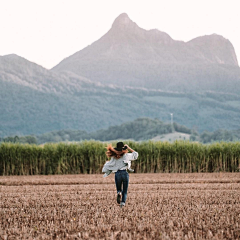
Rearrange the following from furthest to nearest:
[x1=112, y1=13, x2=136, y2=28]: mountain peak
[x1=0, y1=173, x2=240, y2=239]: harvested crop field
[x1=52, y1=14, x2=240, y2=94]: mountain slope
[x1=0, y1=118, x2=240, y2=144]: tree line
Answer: [x1=112, y1=13, x2=136, y2=28]: mountain peak
[x1=52, y1=14, x2=240, y2=94]: mountain slope
[x1=0, y1=118, x2=240, y2=144]: tree line
[x1=0, y1=173, x2=240, y2=239]: harvested crop field

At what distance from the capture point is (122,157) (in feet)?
28.3

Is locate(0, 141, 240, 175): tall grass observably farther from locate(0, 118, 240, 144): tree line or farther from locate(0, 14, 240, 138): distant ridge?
locate(0, 14, 240, 138): distant ridge

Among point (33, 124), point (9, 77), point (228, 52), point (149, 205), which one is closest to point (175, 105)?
point (33, 124)

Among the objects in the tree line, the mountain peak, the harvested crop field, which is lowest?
the harvested crop field

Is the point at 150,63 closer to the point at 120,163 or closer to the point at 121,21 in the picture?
the point at 121,21

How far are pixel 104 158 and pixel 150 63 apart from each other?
15326 cm

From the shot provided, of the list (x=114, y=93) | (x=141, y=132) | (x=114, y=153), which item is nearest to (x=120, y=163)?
(x=114, y=153)

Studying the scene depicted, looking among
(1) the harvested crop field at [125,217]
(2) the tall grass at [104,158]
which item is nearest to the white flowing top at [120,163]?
(1) the harvested crop field at [125,217]

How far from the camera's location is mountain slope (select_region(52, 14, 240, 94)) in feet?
524

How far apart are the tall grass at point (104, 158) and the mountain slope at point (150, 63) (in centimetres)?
13398

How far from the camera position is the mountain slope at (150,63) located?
524ft

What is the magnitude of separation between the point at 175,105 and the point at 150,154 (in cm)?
11846

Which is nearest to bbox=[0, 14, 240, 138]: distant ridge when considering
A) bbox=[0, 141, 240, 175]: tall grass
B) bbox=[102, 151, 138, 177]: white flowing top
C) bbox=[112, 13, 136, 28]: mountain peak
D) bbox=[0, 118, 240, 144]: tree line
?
bbox=[112, 13, 136, 28]: mountain peak

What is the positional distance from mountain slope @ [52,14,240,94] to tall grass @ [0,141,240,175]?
134 metres
